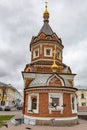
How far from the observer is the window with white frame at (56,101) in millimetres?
17750

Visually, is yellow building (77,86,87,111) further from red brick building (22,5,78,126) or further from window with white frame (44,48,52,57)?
red brick building (22,5,78,126)

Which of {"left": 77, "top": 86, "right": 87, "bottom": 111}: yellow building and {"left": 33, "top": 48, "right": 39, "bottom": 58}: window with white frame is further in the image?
{"left": 77, "top": 86, "right": 87, "bottom": 111}: yellow building

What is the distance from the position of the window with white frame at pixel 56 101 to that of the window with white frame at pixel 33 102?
56.9 inches

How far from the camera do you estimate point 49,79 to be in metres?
18.4

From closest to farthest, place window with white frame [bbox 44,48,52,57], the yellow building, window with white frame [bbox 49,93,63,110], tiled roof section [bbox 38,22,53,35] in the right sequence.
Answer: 1. window with white frame [bbox 49,93,63,110]
2. window with white frame [bbox 44,48,52,57]
3. tiled roof section [bbox 38,22,53,35]
4. the yellow building

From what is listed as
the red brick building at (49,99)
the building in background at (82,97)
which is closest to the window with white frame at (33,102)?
the red brick building at (49,99)

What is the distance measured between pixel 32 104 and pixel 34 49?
27.8 ft

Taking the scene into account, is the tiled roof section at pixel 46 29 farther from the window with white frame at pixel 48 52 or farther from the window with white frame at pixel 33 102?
the window with white frame at pixel 33 102

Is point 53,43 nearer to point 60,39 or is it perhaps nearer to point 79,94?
point 60,39

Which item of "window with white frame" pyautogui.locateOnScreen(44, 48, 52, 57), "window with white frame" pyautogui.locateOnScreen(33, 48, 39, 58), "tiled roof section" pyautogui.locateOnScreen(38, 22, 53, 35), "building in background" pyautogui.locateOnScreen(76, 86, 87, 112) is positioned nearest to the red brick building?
"window with white frame" pyautogui.locateOnScreen(33, 48, 39, 58)

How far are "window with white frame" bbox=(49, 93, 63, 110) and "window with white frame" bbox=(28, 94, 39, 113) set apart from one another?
1.44 m

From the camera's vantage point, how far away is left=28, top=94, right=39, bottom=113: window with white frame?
18.3m

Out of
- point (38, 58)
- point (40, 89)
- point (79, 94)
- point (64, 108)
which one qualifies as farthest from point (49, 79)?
point (79, 94)

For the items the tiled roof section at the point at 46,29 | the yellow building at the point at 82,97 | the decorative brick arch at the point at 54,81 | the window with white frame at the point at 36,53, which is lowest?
the yellow building at the point at 82,97
